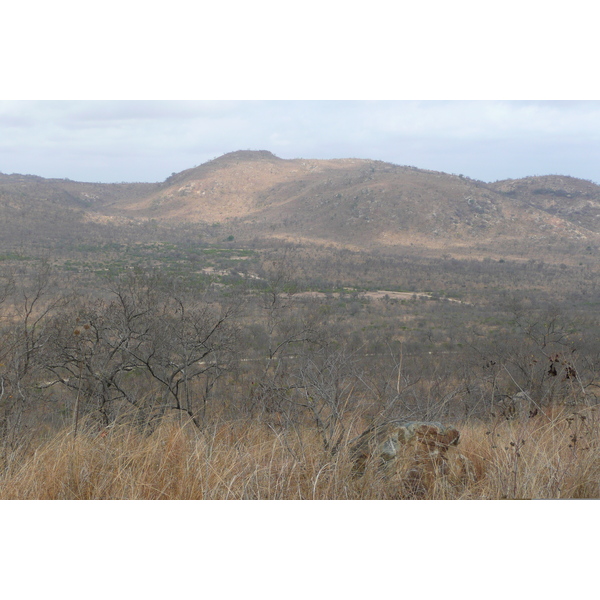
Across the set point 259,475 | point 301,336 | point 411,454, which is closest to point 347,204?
point 301,336

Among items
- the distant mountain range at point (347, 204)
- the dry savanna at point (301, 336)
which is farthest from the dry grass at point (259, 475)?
the distant mountain range at point (347, 204)

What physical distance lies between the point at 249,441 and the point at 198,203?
2672 inches

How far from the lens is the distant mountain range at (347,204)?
5131cm

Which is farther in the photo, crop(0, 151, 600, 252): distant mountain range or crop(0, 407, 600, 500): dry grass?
crop(0, 151, 600, 252): distant mountain range

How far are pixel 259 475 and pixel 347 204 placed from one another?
57.6 meters

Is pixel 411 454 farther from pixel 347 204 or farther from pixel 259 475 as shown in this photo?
pixel 347 204

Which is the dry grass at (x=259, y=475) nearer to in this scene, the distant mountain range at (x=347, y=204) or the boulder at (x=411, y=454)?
the boulder at (x=411, y=454)

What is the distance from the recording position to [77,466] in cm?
257

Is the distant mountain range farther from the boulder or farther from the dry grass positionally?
the dry grass

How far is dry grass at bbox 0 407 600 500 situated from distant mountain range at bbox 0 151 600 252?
45.1 m

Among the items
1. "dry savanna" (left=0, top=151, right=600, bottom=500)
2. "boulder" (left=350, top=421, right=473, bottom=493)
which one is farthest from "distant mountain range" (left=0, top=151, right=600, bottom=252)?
"boulder" (left=350, top=421, right=473, bottom=493)

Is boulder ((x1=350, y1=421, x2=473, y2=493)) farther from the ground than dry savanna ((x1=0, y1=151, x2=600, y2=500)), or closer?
farther from the ground

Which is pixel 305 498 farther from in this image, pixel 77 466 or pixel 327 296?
pixel 327 296

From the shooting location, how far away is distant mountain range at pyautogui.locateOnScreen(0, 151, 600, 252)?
51312 millimetres
